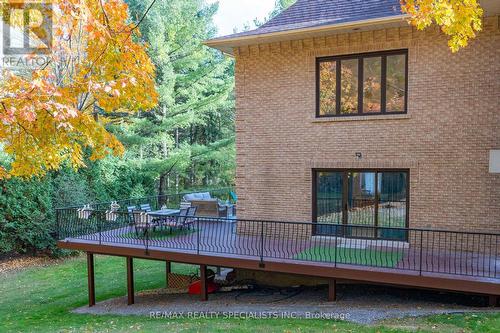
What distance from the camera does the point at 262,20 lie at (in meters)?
38.1

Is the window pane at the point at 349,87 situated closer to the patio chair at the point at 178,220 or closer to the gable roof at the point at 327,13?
the gable roof at the point at 327,13

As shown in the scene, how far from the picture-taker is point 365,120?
11.4 meters

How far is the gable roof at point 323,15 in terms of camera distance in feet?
35.1

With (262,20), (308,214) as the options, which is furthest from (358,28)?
(262,20)

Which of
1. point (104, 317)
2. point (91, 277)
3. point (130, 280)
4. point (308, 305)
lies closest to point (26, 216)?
point (91, 277)

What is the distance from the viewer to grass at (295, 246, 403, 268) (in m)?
9.58

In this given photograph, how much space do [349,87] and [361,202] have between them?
313cm

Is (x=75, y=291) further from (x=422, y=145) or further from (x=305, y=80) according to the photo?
(x=422, y=145)

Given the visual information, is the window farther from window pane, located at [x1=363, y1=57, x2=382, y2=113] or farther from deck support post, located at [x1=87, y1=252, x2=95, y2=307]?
deck support post, located at [x1=87, y1=252, x2=95, y2=307]

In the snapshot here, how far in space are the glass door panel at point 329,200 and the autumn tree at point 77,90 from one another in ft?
20.2

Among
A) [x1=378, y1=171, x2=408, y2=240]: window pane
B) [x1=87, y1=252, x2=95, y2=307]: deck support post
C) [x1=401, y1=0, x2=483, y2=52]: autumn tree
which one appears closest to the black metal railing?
[x1=378, y1=171, x2=408, y2=240]: window pane

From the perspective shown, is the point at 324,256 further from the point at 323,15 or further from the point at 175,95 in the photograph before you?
the point at 175,95

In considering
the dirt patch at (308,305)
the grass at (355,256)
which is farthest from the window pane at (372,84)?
the dirt patch at (308,305)

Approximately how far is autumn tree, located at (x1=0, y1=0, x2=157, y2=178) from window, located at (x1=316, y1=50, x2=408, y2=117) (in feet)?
19.2
